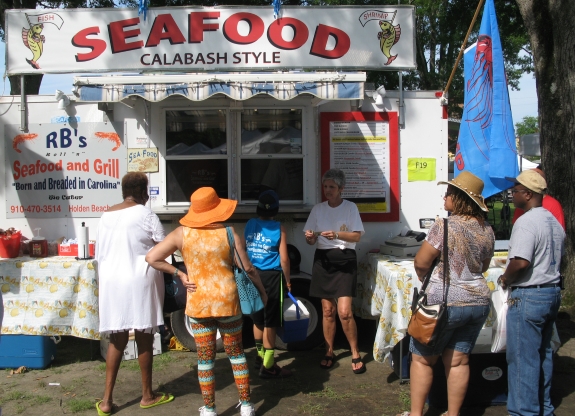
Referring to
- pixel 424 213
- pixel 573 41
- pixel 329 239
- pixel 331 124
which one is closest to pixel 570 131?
pixel 573 41

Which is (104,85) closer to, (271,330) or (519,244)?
(271,330)

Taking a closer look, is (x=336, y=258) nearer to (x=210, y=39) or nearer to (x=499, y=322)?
(x=499, y=322)

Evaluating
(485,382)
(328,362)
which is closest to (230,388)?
(328,362)

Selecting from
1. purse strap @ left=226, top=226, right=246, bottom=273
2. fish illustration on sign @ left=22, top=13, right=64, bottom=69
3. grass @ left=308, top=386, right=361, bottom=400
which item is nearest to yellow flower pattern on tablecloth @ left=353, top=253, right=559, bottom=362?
grass @ left=308, top=386, right=361, bottom=400

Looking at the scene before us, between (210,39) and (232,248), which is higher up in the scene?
(210,39)

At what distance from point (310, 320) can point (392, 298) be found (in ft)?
4.44

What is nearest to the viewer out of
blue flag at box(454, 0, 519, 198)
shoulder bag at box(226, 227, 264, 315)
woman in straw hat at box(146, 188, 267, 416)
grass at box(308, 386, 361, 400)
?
woman in straw hat at box(146, 188, 267, 416)

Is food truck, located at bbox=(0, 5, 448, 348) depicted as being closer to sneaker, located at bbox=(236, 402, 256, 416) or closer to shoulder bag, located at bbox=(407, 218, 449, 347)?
sneaker, located at bbox=(236, 402, 256, 416)

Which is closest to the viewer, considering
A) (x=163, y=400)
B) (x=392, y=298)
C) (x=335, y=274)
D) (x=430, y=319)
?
(x=430, y=319)

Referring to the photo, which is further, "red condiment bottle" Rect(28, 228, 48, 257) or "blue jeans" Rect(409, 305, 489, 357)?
"red condiment bottle" Rect(28, 228, 48, 257)

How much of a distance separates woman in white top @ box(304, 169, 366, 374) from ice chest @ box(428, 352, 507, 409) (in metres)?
1.00

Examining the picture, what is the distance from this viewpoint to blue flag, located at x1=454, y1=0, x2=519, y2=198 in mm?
5531

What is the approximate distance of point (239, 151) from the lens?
19.7ft

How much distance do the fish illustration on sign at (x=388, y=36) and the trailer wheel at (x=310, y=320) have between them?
8.16 feet
